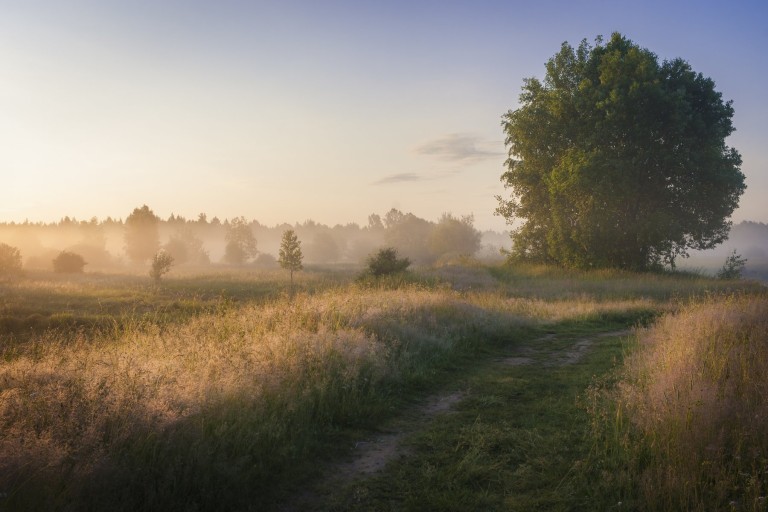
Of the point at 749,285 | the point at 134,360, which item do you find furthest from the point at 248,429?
the point at 749,285

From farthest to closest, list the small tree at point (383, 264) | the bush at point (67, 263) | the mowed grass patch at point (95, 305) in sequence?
the bush at point (67, 263) < the small tree at point (383, 264) < the mowed grass patch at point (95, 305)

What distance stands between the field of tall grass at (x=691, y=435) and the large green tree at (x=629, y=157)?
80.7 feet

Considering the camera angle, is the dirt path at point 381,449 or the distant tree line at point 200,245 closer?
the dirt path at point 381,449

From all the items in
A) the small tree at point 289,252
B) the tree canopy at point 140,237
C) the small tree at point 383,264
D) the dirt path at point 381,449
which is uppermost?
the tree canopy at point 140,237

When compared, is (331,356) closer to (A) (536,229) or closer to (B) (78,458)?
(B) (78,458)

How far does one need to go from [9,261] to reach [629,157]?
53.0 metres

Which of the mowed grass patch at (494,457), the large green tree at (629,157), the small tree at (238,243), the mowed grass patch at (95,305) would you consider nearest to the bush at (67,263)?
the mowed grass patch at (95,305)

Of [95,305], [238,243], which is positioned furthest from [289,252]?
[238,243]

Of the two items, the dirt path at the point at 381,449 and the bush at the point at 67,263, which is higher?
the bush at the point at 67,263

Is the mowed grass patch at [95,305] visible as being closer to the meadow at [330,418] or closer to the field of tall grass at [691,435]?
the meadow at [330,418]

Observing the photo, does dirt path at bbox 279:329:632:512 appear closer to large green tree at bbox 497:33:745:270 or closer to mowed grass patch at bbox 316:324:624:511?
mowed grass patch at bbox 316:324:624:511

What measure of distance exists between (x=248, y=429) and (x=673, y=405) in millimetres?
5109

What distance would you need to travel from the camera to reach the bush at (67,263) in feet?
167

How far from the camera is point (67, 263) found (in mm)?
51594
